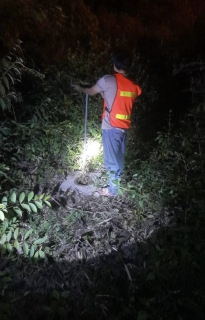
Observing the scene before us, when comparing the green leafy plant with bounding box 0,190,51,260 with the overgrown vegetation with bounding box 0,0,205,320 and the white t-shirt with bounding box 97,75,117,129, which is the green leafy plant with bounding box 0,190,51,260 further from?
the white t-shirt with bounding box 97,75,117,129

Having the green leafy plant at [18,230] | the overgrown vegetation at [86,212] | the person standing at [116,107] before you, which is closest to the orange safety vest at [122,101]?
the person standing at [116,107]

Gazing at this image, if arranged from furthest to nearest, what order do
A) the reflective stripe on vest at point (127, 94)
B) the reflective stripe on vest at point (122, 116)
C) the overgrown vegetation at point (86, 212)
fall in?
the reflective stripe on vest at point (122, 116) < the reflective stripe on vest at point (127, 94) < the overgrown vegetation at point (86, 212)

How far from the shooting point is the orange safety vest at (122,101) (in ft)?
11.5

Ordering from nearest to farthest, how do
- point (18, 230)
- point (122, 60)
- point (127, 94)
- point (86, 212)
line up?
point (18, 230) < point (122, 60) < point (127, 94) < point (86, 212)

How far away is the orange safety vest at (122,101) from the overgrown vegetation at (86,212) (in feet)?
2.31

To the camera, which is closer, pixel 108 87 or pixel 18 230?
pixel 18 230

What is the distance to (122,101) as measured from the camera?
3.57 metres

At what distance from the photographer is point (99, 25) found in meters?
9.08

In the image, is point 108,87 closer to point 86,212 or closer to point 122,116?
point 122,116

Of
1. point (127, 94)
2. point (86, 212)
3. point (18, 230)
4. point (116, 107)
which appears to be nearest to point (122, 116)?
point (116, 107)

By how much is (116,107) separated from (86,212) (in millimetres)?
1109

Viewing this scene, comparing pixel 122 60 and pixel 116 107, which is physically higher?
pixel 122 60

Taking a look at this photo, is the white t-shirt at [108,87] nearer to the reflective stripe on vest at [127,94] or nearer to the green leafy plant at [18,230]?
the reflective stripe on vest at [127,94]

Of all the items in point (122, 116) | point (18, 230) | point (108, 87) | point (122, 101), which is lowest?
point (18, 230)
